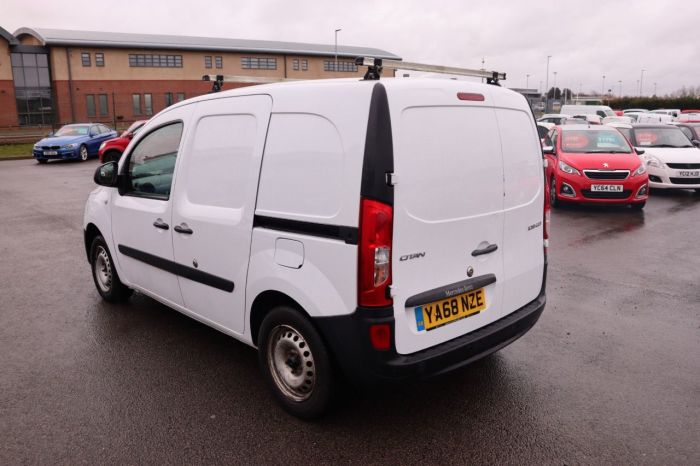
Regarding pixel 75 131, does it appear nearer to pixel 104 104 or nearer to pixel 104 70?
pixel 104 104

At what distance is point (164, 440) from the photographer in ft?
10.3

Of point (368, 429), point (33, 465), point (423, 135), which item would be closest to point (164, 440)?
point (33, 465)

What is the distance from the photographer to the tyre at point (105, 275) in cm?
530

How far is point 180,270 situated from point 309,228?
150 centimetres

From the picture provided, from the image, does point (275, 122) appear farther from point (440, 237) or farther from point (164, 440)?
point (164, 440)

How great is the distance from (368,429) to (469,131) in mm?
1789

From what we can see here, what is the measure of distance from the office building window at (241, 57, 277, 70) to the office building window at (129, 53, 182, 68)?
19.0 ft

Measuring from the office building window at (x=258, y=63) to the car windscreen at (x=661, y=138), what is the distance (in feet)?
146

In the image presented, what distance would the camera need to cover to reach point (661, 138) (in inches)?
529

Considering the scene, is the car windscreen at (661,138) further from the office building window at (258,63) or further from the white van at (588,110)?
the office building window at (258,63)

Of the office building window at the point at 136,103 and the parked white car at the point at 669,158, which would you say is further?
the office building window at the point at 136,103

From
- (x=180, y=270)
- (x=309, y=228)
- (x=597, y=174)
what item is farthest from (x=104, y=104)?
(x=309, y=228)

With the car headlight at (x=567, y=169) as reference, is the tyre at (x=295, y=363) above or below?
below

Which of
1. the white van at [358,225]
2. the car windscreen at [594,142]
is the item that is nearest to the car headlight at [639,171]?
the car windscreen at [594,142]
